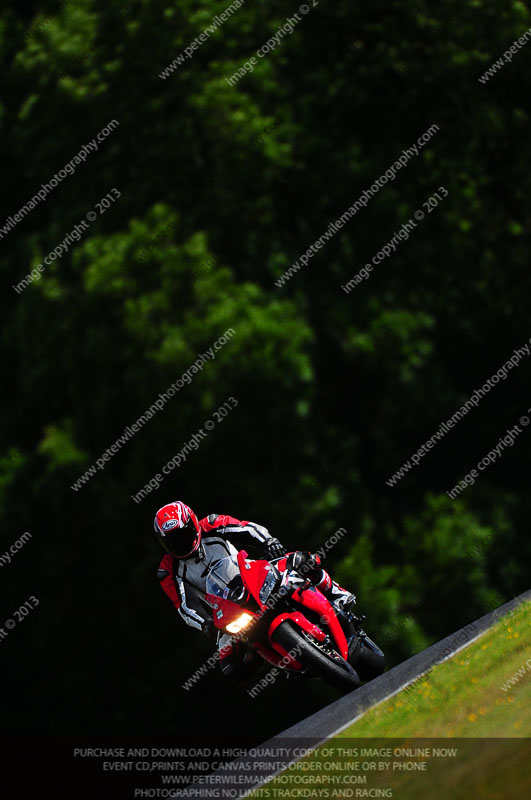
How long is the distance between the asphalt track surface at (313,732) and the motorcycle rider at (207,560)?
1.11m

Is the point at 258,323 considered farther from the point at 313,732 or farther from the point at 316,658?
the point at 316,658

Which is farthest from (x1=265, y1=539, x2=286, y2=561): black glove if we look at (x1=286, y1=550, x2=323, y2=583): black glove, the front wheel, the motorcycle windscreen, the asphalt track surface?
the asphalt track surface

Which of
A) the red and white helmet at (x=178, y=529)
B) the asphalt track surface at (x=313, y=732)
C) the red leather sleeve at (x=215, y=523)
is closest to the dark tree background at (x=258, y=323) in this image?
the asphalt track surface at (x=313, y=732)

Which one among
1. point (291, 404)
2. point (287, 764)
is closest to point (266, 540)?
point (287, 764)

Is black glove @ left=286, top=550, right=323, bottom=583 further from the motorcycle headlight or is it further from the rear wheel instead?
the rear wheel

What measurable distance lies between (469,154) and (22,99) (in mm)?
8641

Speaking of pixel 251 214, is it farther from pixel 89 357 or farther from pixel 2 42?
pixel 2 42

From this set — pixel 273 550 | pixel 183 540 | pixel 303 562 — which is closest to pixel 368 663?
pixel 303 562

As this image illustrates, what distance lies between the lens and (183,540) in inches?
291

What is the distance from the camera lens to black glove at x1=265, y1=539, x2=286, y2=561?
25.3 feet

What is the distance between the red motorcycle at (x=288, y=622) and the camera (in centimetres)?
713

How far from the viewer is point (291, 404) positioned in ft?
52.4

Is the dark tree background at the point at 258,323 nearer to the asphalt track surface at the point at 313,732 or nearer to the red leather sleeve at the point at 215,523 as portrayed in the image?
the asphalt track surface at the point at 313,732

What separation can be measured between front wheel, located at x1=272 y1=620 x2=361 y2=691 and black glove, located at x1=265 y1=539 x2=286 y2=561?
0.58 meters
